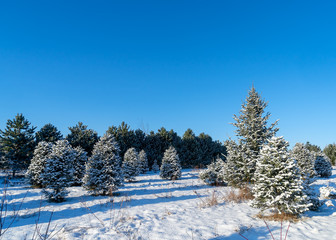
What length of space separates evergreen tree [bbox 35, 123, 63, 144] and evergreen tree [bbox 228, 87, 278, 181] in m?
22.3

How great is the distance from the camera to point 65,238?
425 cm

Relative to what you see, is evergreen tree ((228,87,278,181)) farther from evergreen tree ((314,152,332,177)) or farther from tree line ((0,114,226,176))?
evergreen tree ((314,152,332,177))

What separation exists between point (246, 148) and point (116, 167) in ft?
26.5

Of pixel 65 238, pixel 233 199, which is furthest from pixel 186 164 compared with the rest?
pixel 65 238

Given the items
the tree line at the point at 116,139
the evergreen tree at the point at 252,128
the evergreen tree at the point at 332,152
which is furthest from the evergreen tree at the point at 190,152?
the evergreen tree at the point at 332,152

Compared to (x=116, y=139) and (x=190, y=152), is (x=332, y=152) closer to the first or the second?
(x=190, y=152)

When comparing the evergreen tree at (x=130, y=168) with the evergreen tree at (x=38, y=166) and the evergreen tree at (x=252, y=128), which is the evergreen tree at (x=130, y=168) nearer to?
the evergreen tree at (x=38, y=166)

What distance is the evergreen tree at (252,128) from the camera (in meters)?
10.6

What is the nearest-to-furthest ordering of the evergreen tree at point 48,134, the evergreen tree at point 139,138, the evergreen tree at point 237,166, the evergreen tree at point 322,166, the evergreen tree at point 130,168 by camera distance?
the evergreen tree at point 237,166
the evergreen tree at point 130,168
the evergreen tree at point 322,166
the evergreen tree at point 48,134
the evergreen tree at point 139,138

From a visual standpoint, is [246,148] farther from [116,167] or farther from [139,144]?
[139,144]

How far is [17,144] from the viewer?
67.5 feet

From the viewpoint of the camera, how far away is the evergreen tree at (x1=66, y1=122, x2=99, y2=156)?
25.9 meters

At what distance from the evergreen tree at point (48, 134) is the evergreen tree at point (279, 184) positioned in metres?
24.2

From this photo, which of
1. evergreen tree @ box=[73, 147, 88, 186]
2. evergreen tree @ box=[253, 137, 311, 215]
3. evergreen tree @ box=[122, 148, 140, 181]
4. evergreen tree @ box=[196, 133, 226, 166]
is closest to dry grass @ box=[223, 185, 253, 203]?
evergreen tree @ box=[253, 137, 311, 215]
